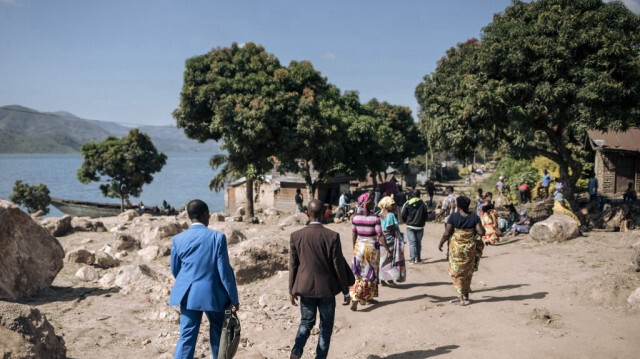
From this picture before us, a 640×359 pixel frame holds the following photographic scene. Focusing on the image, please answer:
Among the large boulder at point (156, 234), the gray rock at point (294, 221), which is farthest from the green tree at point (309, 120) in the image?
the large boulder at point (156, 234)

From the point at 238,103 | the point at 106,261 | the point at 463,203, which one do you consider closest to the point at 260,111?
the point at 238,103

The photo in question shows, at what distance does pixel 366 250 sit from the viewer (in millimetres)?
7598

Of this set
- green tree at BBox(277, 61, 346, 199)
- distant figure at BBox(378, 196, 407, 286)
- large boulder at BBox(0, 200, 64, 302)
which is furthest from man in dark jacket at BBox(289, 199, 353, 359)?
green tree at BBox(277, 61, 346, 199)

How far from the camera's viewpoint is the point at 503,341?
6020mm

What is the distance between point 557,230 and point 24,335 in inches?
520

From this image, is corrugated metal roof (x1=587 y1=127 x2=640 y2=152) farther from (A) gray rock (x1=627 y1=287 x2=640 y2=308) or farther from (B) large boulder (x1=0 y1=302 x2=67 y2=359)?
(B) large boulder (x1=0 y1=302 x2=67 y2=359)

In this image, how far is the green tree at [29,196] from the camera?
125 ft

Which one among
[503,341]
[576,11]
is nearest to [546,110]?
[576,11]

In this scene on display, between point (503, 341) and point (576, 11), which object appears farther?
point (576, 11)

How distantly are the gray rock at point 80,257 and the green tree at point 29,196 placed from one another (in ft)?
103

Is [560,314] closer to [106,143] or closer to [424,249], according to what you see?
[424,249]

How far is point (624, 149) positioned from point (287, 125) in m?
18.1

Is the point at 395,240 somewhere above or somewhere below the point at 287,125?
below

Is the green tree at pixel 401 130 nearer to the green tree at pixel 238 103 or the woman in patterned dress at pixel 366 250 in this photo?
the green tree at pixel 238 103
